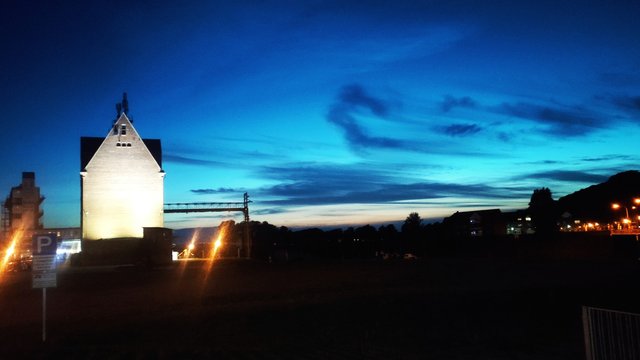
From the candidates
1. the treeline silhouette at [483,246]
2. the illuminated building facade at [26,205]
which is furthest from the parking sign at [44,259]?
the illuminated building facade at [26,205]

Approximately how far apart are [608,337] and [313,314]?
9542 mm

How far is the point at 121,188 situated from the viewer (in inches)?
1816

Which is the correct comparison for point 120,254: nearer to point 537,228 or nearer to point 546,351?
point 546,351

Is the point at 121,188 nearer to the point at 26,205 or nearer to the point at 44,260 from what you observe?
the point at 44,260

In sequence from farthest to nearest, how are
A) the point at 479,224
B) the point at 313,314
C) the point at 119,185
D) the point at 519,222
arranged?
the point at 519,222, the point at 479,224, the point at 119,185, the point at 313,314

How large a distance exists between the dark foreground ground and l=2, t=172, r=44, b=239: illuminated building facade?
5082 centimetres

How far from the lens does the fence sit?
8.77 m

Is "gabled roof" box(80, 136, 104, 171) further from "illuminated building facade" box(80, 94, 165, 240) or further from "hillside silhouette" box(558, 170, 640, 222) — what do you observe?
"hillside silhouette" box(558, 170, 640, 222)

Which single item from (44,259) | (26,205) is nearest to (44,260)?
(44,259)

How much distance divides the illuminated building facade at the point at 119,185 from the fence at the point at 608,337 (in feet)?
137

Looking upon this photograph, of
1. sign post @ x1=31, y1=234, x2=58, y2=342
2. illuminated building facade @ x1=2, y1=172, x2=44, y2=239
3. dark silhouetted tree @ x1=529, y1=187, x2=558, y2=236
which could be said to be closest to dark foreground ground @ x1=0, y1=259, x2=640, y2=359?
sign post @ x1=31, y1=234, x2=58, y2=342

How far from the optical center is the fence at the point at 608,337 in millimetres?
8766

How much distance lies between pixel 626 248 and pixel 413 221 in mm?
109826

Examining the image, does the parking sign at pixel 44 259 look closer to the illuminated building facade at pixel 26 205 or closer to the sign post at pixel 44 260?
the sign post at pixel 44 260
